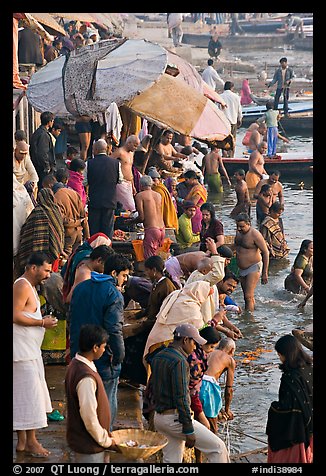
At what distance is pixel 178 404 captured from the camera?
8.67 metres

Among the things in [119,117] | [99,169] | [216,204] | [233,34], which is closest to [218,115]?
[119,117]

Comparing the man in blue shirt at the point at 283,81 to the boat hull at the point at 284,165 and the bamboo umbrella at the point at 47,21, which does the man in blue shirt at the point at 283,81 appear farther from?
the bamboo umbrella at the point at 47,21

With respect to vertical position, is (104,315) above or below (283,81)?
above

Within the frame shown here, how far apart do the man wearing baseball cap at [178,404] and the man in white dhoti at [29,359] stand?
2.94 ft

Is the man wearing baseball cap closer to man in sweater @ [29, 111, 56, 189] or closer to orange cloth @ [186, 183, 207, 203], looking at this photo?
man in sweater @ [29, 111, 56, 189]

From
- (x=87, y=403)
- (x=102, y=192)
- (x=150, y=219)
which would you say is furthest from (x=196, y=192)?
(x=87, y=403)

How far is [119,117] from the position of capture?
17.7 m

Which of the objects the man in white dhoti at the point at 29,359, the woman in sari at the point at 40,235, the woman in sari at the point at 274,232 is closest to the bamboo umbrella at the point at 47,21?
the woman in sari at the point at 274,232

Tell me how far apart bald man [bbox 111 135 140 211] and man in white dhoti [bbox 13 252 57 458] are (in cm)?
653

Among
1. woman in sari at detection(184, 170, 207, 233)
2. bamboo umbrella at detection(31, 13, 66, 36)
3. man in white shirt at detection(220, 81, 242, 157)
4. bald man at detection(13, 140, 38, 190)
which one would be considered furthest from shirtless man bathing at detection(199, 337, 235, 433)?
man in white shirt at detection(220, 81, 242, 157)

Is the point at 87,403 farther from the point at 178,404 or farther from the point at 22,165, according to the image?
the point at 22,165

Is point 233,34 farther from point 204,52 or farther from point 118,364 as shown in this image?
point 118,364

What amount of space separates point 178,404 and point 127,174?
24.8ft
